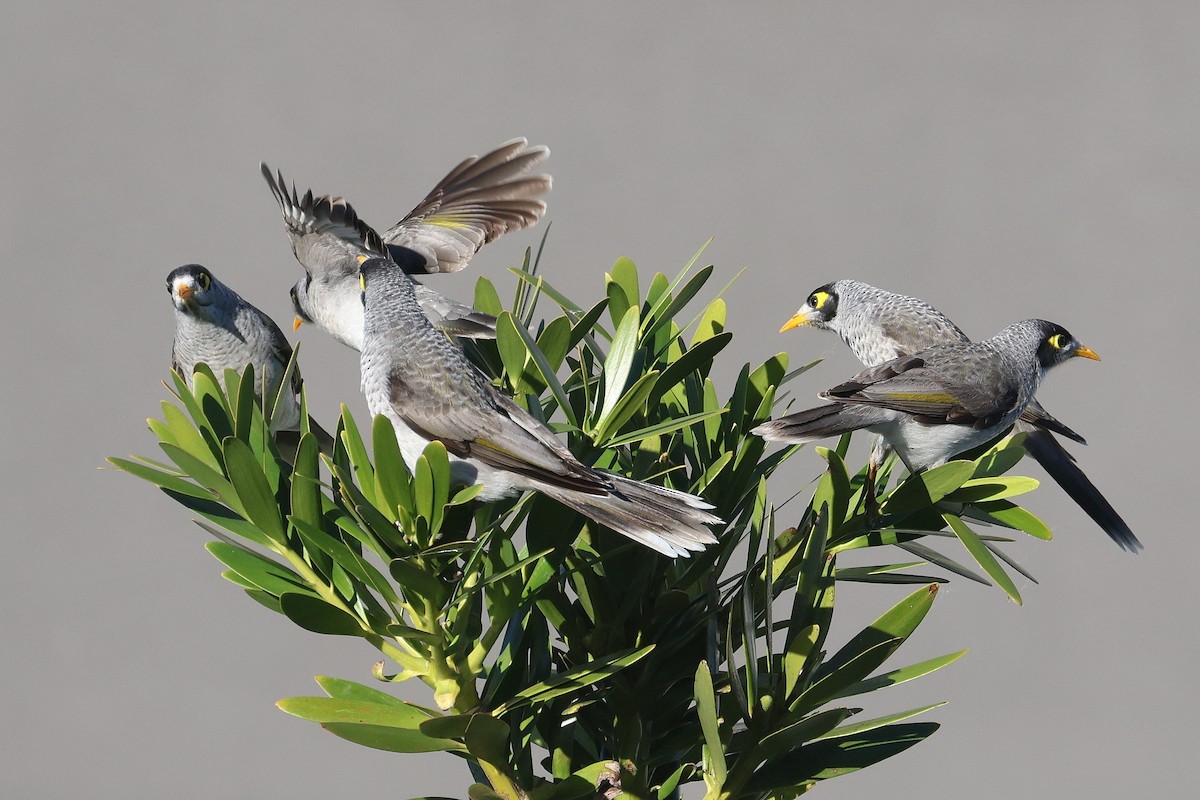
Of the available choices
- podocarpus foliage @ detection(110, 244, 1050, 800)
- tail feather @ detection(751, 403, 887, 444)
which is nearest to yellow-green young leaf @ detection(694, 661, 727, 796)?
podocarpus foliage @ detection(110, 244, 1050, 800)

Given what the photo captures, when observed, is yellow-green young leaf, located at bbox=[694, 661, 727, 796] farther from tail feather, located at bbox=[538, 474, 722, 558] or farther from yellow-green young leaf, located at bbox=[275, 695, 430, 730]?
yellow-green young leaf, located at bbox=[275, 695, 430, 730]

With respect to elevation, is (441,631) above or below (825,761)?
above

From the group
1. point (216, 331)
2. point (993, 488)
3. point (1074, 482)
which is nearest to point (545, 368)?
point (993, 488)

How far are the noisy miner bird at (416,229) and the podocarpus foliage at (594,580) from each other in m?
0.69

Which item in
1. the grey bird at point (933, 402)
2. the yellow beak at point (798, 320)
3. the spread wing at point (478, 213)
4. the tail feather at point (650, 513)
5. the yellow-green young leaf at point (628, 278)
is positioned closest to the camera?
the tail feather at point (650, 513)

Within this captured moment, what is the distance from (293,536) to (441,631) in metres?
0.21

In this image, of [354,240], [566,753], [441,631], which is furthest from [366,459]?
[354,240]

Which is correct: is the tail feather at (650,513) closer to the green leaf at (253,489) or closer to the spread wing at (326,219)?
the green leaf at (253,489)

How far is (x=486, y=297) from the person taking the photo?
65.0 inches

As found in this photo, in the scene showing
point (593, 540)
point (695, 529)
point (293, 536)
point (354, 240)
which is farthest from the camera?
point (354, 240)

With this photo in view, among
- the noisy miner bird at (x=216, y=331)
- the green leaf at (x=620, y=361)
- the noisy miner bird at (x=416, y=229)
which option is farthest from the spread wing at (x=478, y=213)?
the green leaf at (x=620, y=361)

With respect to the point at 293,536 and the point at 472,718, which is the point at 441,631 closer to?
the point at 472,718

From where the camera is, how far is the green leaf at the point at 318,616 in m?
1.14

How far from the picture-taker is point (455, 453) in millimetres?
1315
